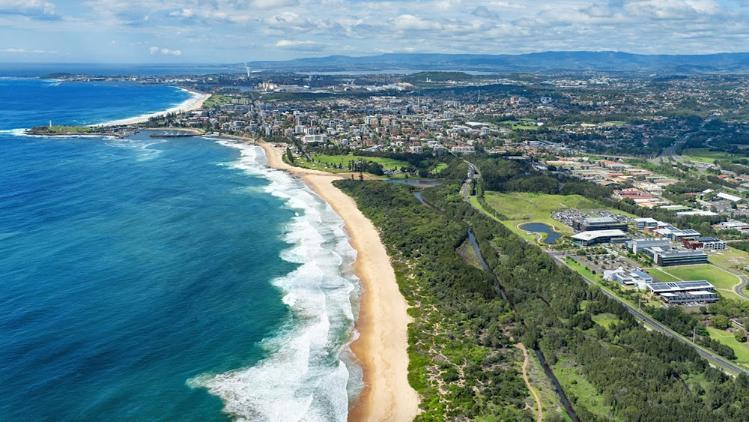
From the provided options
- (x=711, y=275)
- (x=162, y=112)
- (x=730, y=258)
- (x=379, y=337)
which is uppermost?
(x=162, y=112)

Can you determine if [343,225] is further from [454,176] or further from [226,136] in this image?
[226,136]

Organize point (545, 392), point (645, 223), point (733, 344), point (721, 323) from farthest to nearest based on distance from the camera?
point (645, 223), point (721, 323), point (733, 344), point (545, 392)

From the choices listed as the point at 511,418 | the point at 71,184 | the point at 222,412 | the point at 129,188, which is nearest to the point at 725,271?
the point at 511,418

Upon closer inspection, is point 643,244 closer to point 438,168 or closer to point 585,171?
point 585,171

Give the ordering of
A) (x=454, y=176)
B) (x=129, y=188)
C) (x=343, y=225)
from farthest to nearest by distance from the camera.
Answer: (x=454, y=176) → (x=129, y=188) → (x=343, y=225)

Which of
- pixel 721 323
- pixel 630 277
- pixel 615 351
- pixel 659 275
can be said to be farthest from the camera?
pixel 659 275

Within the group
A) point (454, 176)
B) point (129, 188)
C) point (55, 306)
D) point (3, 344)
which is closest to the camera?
point (3, 344)

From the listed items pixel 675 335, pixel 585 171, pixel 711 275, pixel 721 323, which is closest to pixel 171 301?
pixel 675 335

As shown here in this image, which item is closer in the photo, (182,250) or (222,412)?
(222,412)
